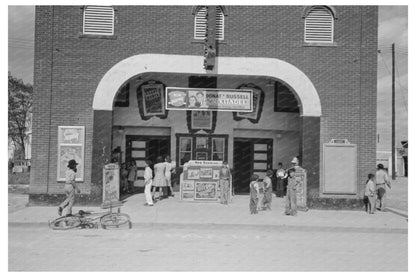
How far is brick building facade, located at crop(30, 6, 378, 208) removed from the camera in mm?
14891

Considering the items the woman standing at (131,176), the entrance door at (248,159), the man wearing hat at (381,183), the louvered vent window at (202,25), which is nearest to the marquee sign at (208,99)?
the louvered vent window at (202,25)

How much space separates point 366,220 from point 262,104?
7.40 metres

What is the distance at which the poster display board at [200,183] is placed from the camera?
52.1ft

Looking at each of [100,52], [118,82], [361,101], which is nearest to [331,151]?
[361,101]

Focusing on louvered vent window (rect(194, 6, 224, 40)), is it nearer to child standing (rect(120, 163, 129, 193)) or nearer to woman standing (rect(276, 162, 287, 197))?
woman standing (rect(276, 162, 287, 197))

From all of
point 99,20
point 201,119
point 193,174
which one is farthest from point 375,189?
point 99,20

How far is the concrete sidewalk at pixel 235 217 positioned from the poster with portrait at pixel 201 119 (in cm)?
449

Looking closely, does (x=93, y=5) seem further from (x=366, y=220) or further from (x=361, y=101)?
(x=366, y=220)

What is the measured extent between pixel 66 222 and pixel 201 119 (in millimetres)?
8990

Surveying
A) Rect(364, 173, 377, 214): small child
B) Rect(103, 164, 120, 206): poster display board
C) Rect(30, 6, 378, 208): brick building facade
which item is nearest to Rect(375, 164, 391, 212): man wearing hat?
Rect(30, 6, 378, 208): brick building facade

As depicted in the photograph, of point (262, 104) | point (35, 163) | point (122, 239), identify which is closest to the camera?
point (122, 239)

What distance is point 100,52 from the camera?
15.1m

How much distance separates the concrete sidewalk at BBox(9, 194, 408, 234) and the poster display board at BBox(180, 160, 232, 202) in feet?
1.07

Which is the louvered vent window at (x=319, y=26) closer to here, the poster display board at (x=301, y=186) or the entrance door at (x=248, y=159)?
the poster display board at (x=301, y=186)
